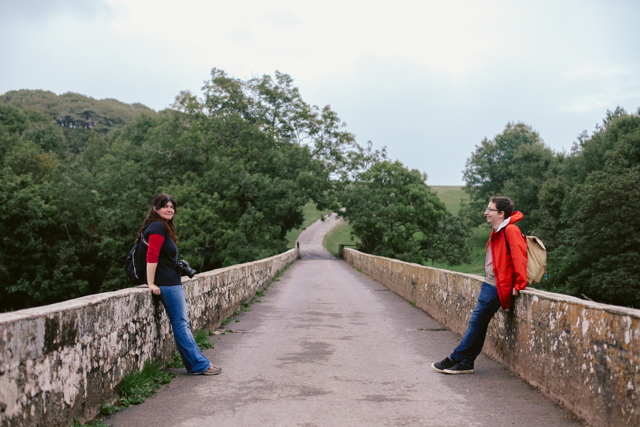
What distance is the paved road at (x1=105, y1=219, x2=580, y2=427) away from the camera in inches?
146

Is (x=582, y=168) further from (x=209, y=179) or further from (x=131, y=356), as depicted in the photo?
(x=131, y=356)

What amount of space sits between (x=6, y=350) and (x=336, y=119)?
146 feet

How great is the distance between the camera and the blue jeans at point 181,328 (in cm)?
486

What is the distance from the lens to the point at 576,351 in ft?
12.2

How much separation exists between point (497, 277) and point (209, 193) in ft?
113

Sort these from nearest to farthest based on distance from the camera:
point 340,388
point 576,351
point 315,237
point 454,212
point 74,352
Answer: point 74,352
point 576,351
point 340,388
point 315,237
point 454,212

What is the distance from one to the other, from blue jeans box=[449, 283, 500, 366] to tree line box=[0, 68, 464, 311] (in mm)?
29834

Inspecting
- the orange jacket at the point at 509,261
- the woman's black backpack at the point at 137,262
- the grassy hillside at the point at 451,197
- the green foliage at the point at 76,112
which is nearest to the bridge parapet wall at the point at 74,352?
the woman's black backpack at the point at 137,262

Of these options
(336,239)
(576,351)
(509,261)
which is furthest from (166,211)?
(336,239)

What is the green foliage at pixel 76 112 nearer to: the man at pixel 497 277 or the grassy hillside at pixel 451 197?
the grassy hillside at pixel 451 197

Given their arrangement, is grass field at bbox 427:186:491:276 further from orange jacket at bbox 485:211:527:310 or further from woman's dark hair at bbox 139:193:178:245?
woman's dark hair at bbox 139:193:178:245

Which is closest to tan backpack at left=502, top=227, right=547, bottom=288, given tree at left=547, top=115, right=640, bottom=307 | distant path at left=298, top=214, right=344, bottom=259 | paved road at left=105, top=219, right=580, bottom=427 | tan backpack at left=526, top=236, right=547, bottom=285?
tan backpack at left=526, top=236, right=547, bottom=285

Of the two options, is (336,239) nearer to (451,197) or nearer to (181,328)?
(451,197)

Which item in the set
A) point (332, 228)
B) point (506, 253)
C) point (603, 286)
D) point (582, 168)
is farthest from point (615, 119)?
point (332, 228)
